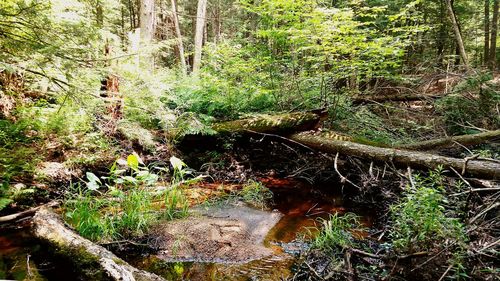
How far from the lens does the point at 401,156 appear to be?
5609 mm

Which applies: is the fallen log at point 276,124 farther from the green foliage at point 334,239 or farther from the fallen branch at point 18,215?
the fallen branch at point 18,215

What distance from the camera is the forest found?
3723 mm

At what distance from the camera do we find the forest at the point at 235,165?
3723mm

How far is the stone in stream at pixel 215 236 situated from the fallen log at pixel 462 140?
137 inches

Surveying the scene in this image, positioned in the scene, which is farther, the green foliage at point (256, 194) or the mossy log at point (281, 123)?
the mossy log at point (281, 123)

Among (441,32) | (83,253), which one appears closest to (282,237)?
(83,253)

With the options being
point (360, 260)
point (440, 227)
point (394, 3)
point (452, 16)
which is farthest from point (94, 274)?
point (394, 3)

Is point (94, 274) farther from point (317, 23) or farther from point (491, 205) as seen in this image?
point (317, 23)

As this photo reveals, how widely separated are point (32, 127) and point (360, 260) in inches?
240

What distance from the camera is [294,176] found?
26.1 ft

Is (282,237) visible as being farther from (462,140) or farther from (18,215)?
(462,140)

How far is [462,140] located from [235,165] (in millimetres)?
5009

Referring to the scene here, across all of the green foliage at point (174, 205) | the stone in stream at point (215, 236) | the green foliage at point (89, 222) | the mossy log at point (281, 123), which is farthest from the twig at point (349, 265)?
the mossy log at point (281, 123)

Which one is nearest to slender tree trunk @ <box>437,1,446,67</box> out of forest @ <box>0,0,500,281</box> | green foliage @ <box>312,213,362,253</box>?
forest @ <box>0,0,500,281</box>
